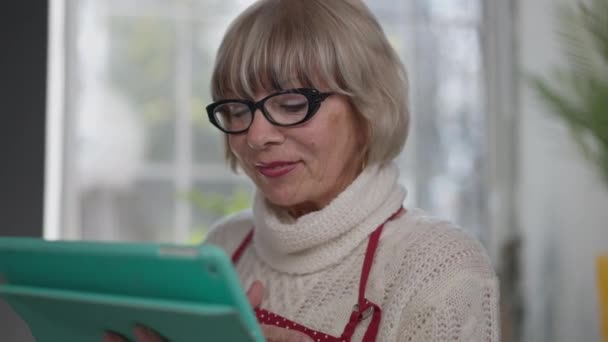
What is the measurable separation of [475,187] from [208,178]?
55.5 inches

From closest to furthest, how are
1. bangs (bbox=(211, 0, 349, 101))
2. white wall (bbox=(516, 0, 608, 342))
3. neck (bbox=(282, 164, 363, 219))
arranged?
bangs (bbox=(211, 0, 349, 101)), neck (bbox=(282, 164, 363, 219)), white wall (bbox=(516, 0, 608, 342))

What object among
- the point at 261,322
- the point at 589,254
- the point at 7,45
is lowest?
the point at 589,254

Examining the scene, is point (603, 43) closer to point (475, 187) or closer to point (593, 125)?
point (593, 125)

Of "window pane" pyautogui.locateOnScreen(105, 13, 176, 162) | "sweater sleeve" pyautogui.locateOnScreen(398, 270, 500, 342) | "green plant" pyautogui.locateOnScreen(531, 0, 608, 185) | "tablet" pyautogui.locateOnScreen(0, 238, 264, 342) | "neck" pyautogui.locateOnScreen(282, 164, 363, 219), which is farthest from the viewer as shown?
"window pane" pyautogui.locateOnScreen(105, 13, 176, 162)

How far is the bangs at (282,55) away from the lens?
124 cm

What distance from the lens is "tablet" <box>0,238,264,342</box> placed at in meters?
0.77

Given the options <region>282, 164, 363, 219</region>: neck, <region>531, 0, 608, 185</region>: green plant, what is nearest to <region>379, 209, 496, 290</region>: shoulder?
<region>282, 164, 363, 219</region>: neck

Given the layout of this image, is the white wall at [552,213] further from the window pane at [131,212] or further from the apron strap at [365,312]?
the apron strap at [365,312]

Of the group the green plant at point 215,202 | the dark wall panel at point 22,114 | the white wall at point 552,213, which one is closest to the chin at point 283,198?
the dark wall panel at point 22,114

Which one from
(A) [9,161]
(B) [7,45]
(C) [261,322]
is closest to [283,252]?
(C) [261,322]

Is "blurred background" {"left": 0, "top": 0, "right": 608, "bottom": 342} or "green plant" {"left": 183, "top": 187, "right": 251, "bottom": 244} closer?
"blurred background" {"left": 0, "top": 0, "right": 608, "bottom": 342}

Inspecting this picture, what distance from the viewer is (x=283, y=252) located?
1.38m

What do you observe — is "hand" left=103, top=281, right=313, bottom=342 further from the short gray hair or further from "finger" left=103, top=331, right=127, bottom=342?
the short gray hair

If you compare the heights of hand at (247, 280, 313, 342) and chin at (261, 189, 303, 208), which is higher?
chin at (261, 189, 303, 208)
